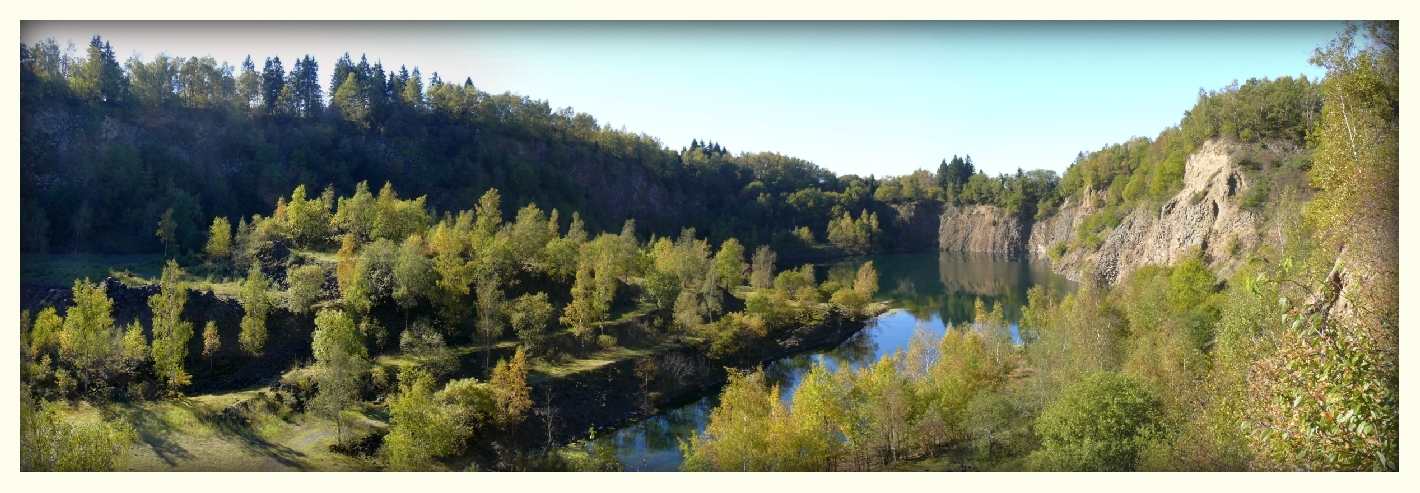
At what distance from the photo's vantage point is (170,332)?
19.6 m

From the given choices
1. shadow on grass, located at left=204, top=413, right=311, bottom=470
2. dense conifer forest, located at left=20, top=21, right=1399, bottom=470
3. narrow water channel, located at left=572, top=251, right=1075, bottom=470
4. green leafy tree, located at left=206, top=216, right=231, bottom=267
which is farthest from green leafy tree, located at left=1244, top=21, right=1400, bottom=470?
green leafy tree, located at left=206, top=216, right=231, bottom=267

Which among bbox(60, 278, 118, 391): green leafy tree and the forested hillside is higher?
the forested hillside

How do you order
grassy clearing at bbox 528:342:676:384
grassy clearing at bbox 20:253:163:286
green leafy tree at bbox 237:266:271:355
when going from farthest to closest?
grassy clearing at bbox 528:342:676:384 → green leafy tree at bbox 237:266:271:355 → grassy clearing at bbox 20:253:163:286

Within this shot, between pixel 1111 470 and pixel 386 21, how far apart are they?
11776 mm

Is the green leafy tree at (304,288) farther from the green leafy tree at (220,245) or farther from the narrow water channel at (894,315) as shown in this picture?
the narrow water channel at (894,315)

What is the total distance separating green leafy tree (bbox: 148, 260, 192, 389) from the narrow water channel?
969 centimetres

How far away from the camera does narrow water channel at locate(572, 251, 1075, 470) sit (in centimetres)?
2223

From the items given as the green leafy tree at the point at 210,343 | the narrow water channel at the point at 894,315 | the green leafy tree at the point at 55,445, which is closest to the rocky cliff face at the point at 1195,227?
the narrow water channel at the point at 894,315

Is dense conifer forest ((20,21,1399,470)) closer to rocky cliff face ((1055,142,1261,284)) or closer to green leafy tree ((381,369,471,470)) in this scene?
green leafy tree ((381,369,471,470))

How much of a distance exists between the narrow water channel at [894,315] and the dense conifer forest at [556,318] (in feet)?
4.70

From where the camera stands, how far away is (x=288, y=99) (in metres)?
54.2

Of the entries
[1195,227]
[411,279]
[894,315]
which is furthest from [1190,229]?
[411,279]

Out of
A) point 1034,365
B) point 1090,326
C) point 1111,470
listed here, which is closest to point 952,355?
point 1034,365

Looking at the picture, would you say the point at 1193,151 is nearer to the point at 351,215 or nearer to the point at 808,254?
the point at 808,254
